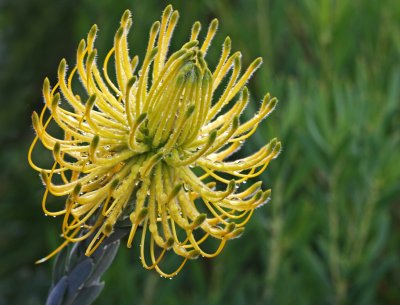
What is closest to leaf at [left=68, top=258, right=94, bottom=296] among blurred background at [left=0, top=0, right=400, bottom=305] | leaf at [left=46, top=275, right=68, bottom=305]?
leaf at [left=46, top=275, right=68, bottom=305]

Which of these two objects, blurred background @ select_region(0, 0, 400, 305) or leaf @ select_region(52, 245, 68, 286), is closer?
leaf @ select_region(52, 245, 68, 286)

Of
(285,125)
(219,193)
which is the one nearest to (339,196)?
(285,125)

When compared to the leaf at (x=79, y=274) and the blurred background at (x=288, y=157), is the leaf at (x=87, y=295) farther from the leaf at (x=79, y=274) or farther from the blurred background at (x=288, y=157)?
the blurred background at (x=288, y=157)

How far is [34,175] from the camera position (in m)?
3.60

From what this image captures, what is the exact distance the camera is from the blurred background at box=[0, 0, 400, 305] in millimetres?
2836

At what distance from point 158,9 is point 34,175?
110 centimetres

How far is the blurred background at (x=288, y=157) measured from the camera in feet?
9.30

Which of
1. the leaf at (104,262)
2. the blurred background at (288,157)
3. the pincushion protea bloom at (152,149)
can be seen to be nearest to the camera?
the pincushion protea bloom at (152,149)

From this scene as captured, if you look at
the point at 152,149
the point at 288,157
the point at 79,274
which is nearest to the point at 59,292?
the point at 79,274

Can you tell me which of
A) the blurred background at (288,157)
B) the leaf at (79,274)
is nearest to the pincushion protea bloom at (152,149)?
the leaf at (79,274)

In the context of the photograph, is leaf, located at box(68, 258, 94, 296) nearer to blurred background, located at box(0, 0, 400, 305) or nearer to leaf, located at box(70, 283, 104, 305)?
leaf, located at box(70, 283, 104, 305)

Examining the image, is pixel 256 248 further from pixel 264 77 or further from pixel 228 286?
pixel 264 77

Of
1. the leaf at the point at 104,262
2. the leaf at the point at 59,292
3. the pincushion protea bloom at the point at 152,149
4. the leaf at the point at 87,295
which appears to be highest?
the pincushion protea bloom at the point at 152,149

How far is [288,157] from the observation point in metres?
2.74
